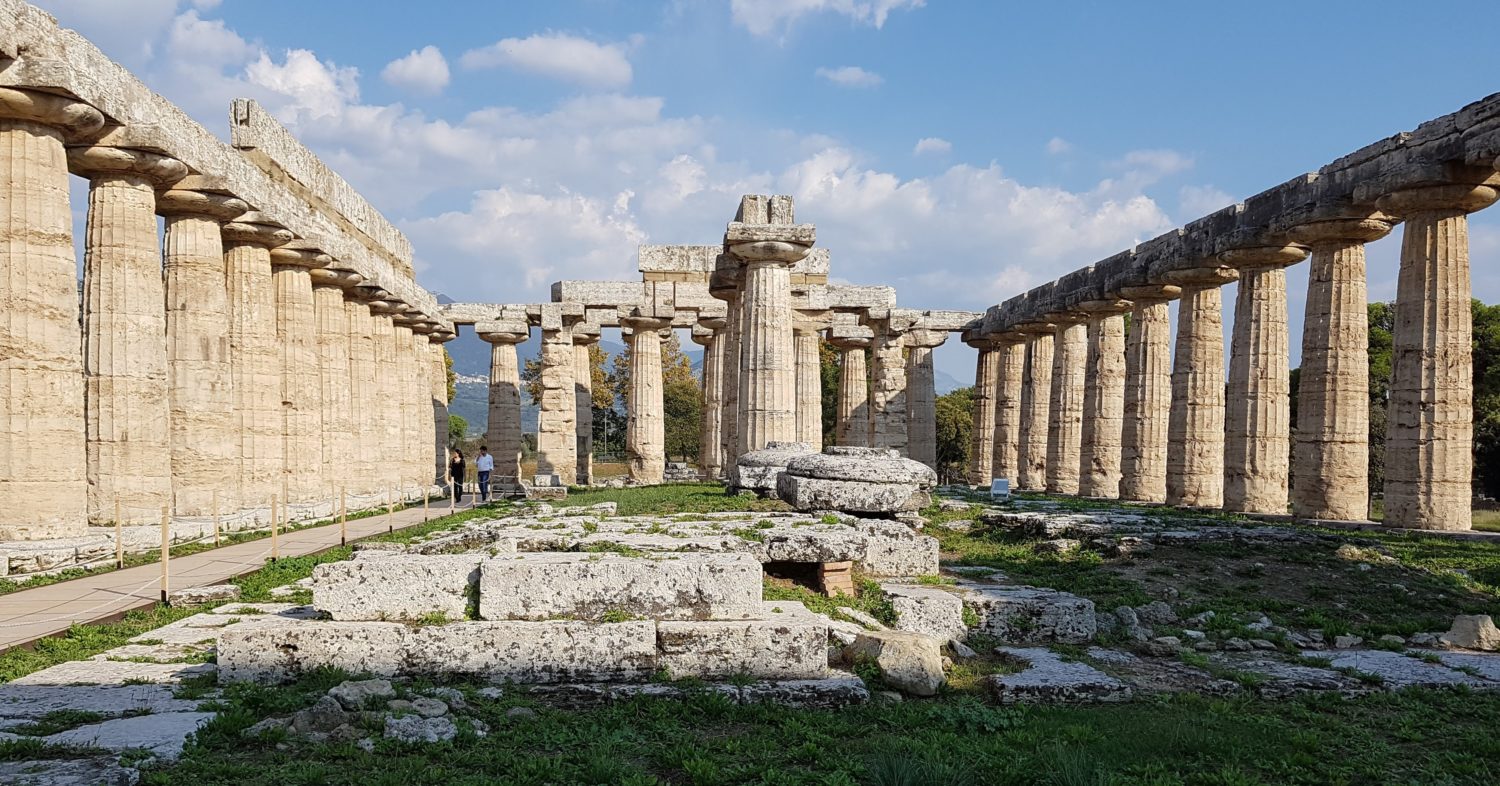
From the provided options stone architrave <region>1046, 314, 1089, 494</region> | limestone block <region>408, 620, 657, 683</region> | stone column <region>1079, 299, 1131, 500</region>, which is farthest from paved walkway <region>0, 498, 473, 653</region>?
stone architrave <region>1046, 314, 1089, 494</region>

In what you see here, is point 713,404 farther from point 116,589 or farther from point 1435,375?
point 116,589

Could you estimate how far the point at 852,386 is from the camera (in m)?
42.2

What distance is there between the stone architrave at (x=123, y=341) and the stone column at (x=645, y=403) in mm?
22018

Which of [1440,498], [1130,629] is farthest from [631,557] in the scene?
[1440,498]

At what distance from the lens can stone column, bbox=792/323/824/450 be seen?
1079 inches

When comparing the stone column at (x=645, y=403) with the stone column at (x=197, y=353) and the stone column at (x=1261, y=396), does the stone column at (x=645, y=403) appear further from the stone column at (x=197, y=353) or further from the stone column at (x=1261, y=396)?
the stone column at (x=1261, y=396)

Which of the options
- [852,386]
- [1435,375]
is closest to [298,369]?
[852,386]

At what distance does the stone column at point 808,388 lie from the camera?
27406 millimetres

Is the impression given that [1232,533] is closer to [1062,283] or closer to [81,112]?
[1062,283]

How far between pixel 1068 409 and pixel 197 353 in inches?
1070

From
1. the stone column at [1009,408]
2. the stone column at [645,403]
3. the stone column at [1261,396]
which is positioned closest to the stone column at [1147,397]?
the stone column at [1261,396]

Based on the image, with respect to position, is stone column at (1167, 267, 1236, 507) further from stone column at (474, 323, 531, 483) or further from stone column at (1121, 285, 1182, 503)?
stone column at (474, 323, 531, 483)

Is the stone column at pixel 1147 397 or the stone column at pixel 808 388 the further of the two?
the stone column at pixel 1147 397

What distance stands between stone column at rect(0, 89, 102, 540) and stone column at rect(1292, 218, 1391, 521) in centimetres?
2335
